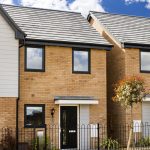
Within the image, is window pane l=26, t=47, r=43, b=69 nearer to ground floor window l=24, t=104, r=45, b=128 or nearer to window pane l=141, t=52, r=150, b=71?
ground floor window l=24, t=104, r=45, b=128

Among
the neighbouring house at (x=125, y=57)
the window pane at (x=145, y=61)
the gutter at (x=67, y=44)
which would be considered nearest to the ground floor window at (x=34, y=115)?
the gutter at (x=67, y=44)

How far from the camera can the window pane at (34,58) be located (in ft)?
79.2

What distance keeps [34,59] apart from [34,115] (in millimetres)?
2953

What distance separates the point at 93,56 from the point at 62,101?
3.47 metres

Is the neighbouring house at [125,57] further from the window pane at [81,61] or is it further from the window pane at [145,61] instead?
the window pane at [81,61]

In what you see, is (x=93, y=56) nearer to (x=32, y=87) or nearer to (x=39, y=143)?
(x=32, y=87)

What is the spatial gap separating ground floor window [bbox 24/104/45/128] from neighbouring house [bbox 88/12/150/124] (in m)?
4.95

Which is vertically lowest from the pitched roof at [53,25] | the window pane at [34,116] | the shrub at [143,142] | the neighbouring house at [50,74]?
the shrub at [143,142]

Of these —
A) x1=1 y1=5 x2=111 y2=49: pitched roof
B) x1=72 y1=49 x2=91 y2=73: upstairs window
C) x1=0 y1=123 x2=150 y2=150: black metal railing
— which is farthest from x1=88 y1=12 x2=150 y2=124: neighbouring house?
x1=72 y1=49 x2=91 y2=73: upstairs window

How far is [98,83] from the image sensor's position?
25703 mm

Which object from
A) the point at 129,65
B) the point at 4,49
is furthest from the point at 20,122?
the point at 129,65

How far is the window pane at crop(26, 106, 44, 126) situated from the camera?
77.7 feet

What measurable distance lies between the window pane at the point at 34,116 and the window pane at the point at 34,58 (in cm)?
222

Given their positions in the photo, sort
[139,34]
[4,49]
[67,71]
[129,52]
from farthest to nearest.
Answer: [139,34] → [129,52] → [67,71] → [4,49]
